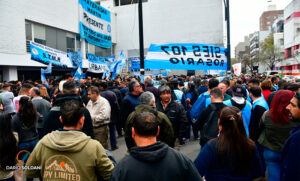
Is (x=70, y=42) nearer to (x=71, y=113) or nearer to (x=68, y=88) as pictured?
(x=68, y=88)

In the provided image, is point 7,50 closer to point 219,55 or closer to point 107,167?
point 219,55

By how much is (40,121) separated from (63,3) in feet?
62.7

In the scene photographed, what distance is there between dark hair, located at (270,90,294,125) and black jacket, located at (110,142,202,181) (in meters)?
2.16

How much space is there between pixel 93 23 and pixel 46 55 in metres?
2.75

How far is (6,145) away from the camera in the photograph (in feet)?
10.5

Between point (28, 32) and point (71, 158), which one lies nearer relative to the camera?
point (71, 158)

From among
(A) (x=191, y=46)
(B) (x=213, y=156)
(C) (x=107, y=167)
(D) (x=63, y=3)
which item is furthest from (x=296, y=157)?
(D) (x=63, y=3)

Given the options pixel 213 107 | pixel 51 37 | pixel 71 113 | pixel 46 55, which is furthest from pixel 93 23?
pixel 51 37

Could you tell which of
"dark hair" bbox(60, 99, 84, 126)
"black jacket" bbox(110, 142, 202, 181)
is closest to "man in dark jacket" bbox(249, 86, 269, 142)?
"black jacket" bbox(110, 142, 202, 181)

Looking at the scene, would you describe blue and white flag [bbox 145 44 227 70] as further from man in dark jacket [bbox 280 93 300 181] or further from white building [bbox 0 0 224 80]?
white building [bbox 0 0 224 80]

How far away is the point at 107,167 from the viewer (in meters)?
2.42

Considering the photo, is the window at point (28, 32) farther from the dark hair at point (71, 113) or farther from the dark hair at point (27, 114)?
the dark hair at point (71, 113)

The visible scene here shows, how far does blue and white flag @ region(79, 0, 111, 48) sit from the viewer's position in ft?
36.9

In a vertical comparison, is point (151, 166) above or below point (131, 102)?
below
